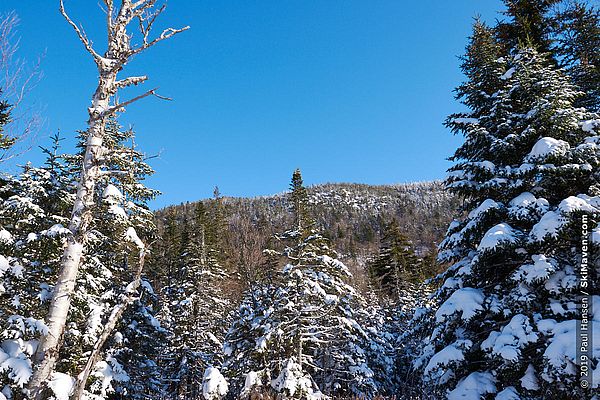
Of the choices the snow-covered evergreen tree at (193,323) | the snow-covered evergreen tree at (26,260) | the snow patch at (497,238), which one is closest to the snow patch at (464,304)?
the snow patch at (497,238)

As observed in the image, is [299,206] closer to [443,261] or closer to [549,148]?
[443,261]

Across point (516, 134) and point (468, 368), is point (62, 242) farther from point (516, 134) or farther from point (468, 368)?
point (516, 134)

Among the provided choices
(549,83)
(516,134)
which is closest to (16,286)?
(516,134)

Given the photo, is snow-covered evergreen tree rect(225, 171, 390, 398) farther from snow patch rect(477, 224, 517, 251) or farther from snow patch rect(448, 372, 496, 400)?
snow patch rect(477, 224, 517, 251)

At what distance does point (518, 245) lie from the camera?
27.0ft

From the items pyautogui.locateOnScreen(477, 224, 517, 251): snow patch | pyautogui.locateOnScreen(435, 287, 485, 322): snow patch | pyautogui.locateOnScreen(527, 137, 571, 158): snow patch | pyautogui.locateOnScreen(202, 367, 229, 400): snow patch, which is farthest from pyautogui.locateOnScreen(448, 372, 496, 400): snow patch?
pyautogui.locateOnScreen(527, 137, 571, 158): snow patch

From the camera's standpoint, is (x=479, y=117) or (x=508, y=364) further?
(x=479, y=117)

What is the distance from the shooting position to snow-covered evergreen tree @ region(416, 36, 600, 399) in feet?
23.8

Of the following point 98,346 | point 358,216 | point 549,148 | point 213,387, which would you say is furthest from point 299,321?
point 358,216

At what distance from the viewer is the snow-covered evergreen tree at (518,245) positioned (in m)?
7.25

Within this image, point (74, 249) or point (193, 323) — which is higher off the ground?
point (74, 249)

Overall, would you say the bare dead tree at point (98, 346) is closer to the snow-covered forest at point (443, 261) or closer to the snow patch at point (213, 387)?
the snow-covered forest at point (443, 261)

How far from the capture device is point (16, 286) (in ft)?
31.3

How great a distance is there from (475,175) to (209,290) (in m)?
19.0
